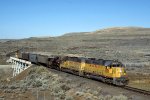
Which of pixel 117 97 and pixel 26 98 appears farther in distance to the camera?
pixel 26 98

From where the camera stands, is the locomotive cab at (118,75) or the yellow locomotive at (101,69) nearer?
the locomotive cab at (118,75)

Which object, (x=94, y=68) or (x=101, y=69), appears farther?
(x=94, y=68)

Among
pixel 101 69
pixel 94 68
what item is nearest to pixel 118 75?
pixel 101 69

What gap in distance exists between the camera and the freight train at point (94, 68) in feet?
105

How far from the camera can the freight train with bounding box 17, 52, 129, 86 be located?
32.1 meters

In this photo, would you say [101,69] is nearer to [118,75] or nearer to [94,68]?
[94,68]

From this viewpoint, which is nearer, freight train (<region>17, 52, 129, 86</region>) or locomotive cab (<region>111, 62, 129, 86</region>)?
locomotive cab (<region>111, 62, 129, 86</region>)

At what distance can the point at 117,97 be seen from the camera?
77.5ft

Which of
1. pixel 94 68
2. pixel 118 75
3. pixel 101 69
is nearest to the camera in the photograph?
pixel 118 75

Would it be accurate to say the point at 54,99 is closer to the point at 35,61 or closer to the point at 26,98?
the point at 26,98

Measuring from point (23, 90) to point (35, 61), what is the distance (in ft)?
113

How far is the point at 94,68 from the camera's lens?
1438 inches

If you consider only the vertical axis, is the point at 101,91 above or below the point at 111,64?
below

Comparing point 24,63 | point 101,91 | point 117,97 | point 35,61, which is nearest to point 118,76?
point 101,91
